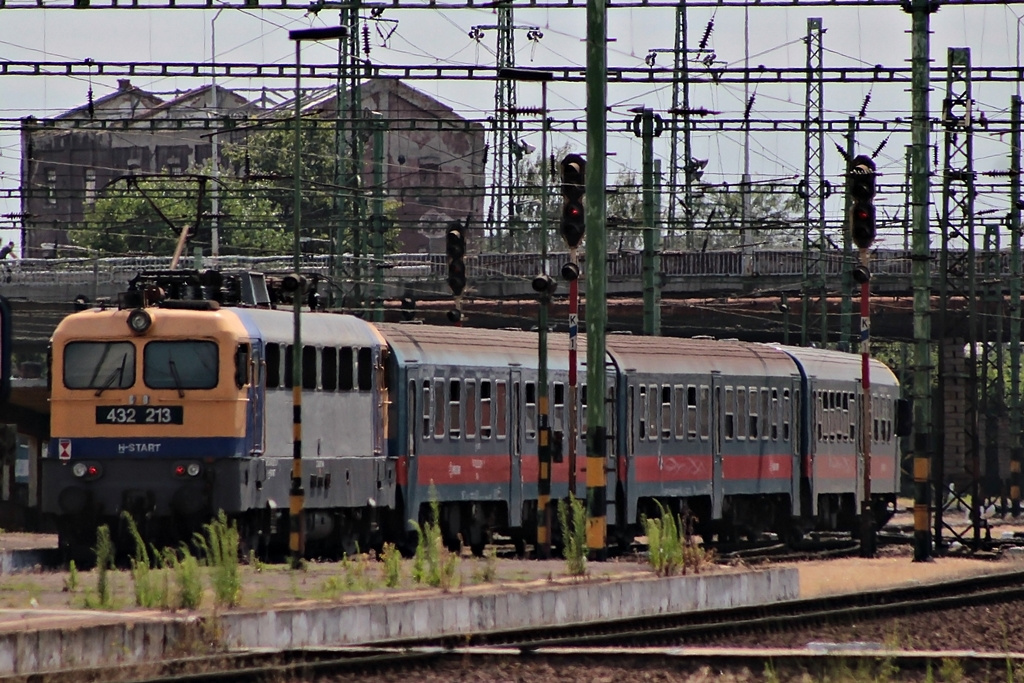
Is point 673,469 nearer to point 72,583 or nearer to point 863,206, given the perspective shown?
point 863,206

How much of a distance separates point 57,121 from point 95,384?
17.8 m

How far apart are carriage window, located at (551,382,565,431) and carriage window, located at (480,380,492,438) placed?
1.92m

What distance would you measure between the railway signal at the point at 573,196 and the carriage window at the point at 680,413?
7490 mm

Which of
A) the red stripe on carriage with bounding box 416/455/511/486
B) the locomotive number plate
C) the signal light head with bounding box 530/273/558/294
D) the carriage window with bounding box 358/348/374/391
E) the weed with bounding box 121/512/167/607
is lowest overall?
the red stripe on carriage with bounding box 416/455/511/486

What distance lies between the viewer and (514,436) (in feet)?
→ 101

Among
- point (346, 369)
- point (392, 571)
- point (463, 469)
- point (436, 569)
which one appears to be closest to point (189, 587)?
point (392, 571)

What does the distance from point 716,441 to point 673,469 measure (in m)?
1.57

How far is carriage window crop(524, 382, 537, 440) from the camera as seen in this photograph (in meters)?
31.4

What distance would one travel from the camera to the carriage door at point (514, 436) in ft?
101

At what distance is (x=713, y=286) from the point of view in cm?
7338

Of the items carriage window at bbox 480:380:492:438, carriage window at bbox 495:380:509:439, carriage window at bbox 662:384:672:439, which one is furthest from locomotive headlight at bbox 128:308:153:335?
carriage window at bbox 662:384:672:439

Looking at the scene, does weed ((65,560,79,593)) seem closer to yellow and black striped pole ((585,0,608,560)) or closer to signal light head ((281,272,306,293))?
signal light head ((281,272,306,293))

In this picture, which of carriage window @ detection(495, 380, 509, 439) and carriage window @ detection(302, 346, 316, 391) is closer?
carriage window @ detection(302, 346, 316, 391)

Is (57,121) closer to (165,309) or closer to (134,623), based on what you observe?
(165,309)
